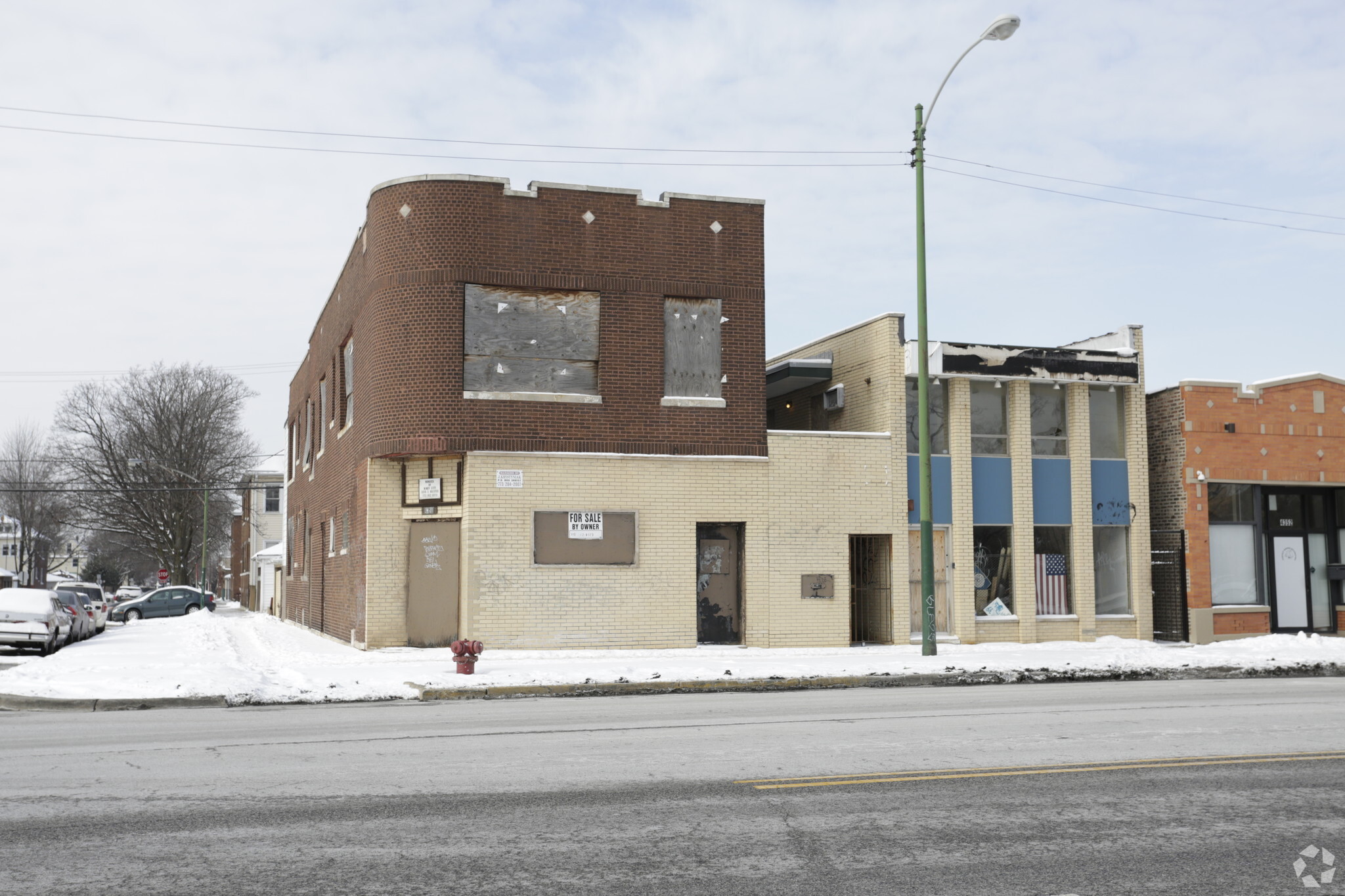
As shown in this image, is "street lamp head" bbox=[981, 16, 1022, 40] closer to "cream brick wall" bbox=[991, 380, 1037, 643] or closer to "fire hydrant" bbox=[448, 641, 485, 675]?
"cream brick wall" bbox=[991, 380, 1037, 643]

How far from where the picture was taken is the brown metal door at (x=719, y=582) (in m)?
23.0

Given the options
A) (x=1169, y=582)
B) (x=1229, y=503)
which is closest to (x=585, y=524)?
(x=1169, y=582)

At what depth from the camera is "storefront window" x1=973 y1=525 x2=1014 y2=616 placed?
80.7 feet

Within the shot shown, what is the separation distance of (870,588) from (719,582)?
3475mm

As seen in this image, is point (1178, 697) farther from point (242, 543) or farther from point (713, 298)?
point (242, 543)

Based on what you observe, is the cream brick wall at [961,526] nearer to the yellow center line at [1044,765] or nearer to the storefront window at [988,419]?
the storefront window at [988,419]

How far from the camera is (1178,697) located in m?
14.1

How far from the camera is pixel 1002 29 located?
1811 centimetres

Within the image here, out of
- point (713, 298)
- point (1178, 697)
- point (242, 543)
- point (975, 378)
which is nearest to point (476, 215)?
point (713, 298)

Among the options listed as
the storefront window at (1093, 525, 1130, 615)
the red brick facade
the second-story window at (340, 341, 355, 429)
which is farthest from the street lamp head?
the second-story window at (340, 341, 355, 429)

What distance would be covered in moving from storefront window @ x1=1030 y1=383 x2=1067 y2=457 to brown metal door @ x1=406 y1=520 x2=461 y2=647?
12.4 metres

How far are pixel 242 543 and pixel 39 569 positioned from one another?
2037cm

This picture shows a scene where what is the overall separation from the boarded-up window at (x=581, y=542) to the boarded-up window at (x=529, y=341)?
2.40 meters
